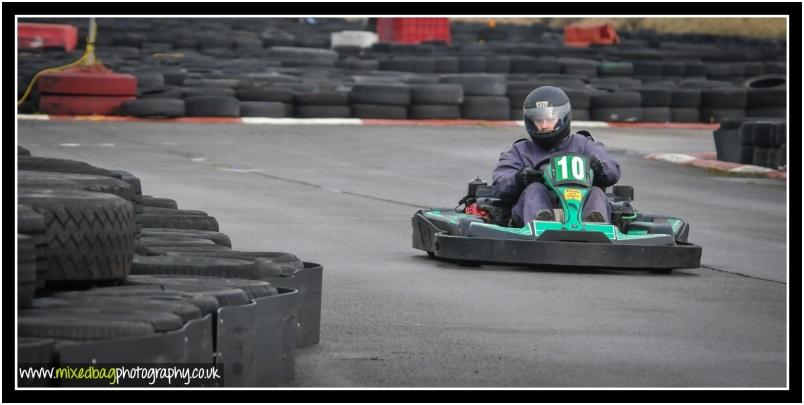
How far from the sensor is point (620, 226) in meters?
9.12

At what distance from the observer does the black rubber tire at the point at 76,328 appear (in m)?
4.47

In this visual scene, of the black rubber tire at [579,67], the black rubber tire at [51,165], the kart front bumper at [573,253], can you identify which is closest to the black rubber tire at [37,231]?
the black rubber tire at [51,165]

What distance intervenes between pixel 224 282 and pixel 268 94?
16.4m

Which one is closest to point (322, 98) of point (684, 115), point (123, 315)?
point (684, 115)

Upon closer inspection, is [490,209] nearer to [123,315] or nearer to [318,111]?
[123,315]

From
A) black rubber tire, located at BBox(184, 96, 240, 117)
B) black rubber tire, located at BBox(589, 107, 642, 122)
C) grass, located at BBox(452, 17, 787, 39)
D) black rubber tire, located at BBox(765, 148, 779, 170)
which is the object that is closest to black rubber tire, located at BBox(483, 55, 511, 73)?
black rubber tire, located at BBox(589, 107, 642, 122)

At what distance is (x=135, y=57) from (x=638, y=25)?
2112 cm

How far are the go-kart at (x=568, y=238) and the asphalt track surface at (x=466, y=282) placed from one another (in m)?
0.11

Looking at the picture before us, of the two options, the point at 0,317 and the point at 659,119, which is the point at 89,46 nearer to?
the point at 659,119

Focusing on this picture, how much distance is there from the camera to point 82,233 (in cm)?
513

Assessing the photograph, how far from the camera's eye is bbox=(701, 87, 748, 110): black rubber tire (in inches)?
891

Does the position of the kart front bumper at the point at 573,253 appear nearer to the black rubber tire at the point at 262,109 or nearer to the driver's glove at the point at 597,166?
the driver's glove at the point at 597,166

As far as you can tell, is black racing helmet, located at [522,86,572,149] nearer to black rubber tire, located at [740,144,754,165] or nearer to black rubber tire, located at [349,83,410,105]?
black rubber tire, located at [740,144,754,165]

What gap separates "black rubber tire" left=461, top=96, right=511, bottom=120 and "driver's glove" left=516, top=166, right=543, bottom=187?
13.7m
